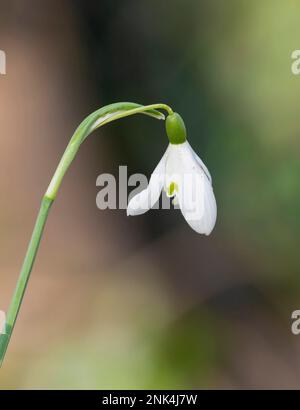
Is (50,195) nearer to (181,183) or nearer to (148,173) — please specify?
(181,183)

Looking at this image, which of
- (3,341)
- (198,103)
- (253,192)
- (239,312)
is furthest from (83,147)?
(3,341)

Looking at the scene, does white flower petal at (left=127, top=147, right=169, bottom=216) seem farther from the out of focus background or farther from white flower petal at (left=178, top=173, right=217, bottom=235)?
the out of focus background

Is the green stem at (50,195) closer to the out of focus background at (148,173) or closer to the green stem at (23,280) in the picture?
the green stem at (23,280)

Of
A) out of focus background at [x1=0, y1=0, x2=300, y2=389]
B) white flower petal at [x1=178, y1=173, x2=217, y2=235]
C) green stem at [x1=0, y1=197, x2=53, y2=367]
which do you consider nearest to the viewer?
green stem at [x1=0, y1=197, x2=53, y2=367]

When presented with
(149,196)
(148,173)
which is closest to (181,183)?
(149,196)

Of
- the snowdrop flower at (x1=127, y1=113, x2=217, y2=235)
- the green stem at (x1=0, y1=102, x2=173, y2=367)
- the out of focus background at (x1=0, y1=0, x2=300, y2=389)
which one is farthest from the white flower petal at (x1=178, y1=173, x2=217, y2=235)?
the out of focus background at (x1=0, y1=0, x2=300, y2=389)
